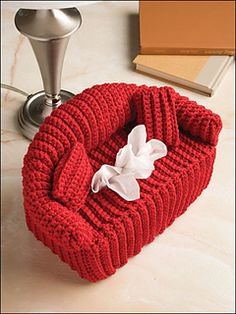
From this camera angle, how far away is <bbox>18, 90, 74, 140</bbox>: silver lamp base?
809 mm

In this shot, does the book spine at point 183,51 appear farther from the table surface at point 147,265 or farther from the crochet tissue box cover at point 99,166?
the crochet tissue box cover at point 99,166

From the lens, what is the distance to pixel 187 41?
0.90 metres

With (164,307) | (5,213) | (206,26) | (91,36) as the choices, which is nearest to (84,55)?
(91,36)

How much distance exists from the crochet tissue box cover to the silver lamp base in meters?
0.15

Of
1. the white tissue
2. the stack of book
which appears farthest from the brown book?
the white tissue

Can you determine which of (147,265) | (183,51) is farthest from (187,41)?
(147,265)

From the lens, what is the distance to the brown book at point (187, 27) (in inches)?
35.3

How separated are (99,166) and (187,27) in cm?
A: 33

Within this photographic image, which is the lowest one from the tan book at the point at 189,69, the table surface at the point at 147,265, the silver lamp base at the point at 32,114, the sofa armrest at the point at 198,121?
the table surface at the point at 147,265

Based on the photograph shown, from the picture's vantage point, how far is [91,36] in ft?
3.09

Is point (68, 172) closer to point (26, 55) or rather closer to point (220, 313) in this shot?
point (220, 313)

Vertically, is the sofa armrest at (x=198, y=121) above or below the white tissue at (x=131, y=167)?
above

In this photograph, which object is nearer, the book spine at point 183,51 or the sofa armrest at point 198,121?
the sofa armrest at point 198,121

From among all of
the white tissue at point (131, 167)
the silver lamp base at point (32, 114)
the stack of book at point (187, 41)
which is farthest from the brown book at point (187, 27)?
the white tissue at point (131, 167)
